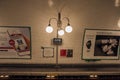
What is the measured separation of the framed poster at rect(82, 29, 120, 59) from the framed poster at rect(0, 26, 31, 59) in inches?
51.8

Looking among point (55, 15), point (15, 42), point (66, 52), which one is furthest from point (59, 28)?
point (15, 42)

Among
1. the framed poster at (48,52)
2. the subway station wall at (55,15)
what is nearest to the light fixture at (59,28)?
the subway station wall at (55,15)

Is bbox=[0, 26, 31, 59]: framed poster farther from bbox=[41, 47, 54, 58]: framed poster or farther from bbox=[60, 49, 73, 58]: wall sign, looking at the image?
bbox=[60, 49, 73, 58]: wall sign

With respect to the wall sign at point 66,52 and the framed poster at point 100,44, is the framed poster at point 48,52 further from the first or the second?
the framed poster at point 100,44

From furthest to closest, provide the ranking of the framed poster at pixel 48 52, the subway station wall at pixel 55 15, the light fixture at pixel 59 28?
the framed poster at pixel 48 52 → the subway station wall at pixel 55 15 → the light fixture at pixel 59 28

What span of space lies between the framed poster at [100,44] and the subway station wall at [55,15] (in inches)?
4.1

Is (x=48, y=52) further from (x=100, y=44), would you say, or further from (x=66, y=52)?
(x=100, y=44)

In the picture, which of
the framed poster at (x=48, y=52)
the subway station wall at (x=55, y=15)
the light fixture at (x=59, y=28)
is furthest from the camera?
the framed poster at (x=48, y=52)

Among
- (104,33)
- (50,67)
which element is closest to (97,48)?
(104,33)

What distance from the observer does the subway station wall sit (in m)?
3.88

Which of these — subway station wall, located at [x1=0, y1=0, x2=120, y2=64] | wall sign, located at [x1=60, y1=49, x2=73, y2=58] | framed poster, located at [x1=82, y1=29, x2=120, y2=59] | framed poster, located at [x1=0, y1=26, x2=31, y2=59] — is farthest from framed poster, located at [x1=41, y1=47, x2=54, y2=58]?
framed poster, located at [x1=82, y1=29, x2=120, y2=59]

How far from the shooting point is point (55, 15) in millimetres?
3969

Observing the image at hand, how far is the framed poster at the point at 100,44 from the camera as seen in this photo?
162 inches

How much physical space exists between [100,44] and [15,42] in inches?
76.8
